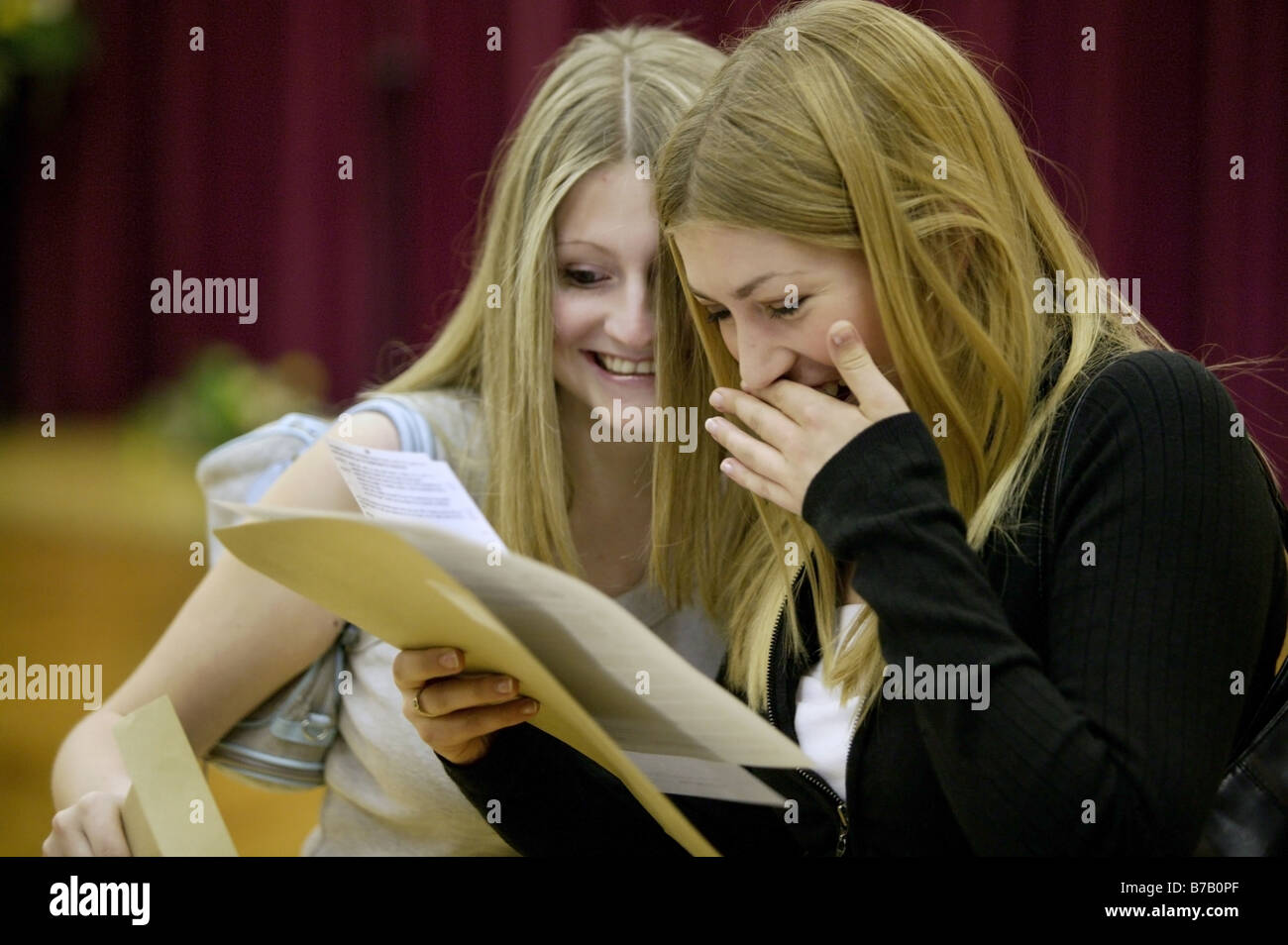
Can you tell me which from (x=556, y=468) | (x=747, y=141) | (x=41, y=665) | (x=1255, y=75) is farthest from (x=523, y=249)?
(x=41, y=665)

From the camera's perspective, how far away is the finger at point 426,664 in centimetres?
94

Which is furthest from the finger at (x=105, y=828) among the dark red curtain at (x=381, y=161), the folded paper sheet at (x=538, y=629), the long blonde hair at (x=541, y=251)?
the dark red curtain at (x=381, y=161)

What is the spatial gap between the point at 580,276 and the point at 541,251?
0.06 m

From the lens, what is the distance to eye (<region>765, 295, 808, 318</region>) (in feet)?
3.25

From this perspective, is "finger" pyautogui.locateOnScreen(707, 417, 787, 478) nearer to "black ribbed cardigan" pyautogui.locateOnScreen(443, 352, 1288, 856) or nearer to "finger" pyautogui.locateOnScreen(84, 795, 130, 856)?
"black ribbed cardigan" pyautogui.locateOnScreen(443, 352, 1288, 856)

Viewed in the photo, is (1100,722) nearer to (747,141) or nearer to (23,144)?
(747,141)

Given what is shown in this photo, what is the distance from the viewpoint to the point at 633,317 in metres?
1.34

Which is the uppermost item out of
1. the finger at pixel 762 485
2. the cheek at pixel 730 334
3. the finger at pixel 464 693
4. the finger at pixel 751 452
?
the cheek at pixel 730 334

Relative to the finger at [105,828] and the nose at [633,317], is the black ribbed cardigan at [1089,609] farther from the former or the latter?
A: the finger at [105,828]

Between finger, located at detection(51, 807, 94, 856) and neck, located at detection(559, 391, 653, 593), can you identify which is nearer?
finger, located at detection(51, 807, 94, 856)

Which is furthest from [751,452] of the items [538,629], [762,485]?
[538,629]

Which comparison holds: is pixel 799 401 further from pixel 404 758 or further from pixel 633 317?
pixel 404 758

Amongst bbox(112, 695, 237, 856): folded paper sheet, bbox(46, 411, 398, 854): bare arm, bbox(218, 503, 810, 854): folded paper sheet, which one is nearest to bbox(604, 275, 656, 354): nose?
bbox(46, 411, 398, 854): bare arm

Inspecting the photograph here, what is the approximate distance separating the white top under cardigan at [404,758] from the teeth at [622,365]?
0.16 meters
